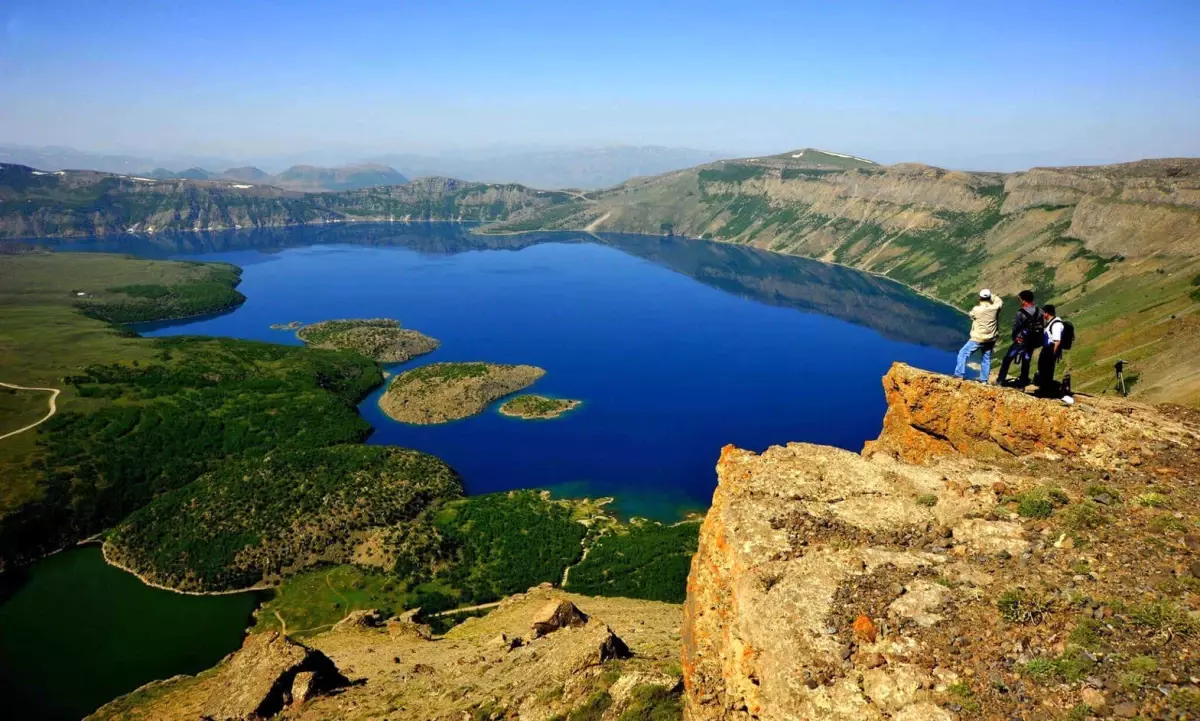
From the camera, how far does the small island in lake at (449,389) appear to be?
93.5 meters

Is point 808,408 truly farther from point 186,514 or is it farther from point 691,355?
point 186,514

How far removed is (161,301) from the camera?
517 ft

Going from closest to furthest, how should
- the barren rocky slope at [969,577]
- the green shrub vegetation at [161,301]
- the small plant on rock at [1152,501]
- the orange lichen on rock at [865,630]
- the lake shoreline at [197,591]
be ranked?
1. the barren rocky slope at [969,577]
2. the orange lichen on rock at [865,630]
3. the small plant on rock at [1152,501]
4. the lake shoreline at [197,591]
5. the green shrub vegetation at [161,301]

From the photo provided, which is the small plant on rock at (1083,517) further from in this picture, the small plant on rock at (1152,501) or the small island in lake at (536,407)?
the small island in lake at (536,407)

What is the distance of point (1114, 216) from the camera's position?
5502 inches

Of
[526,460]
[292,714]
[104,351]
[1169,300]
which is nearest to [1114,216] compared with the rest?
[1169,300]

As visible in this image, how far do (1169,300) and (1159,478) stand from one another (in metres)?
100.0

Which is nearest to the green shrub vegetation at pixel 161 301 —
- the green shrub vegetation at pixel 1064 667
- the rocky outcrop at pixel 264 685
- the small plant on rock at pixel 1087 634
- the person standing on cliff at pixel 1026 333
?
the rocky outcrop at pixel 264 685

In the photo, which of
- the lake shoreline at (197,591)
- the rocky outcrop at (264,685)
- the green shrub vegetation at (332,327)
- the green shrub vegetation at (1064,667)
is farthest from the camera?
the green shrub vegetation at (332,327)

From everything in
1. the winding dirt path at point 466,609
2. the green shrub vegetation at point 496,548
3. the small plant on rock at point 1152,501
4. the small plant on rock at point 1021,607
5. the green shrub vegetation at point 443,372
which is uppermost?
the small plant on rock at point 1152,501

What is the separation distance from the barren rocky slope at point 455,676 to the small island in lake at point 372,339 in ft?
292

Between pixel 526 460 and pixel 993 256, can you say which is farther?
pixel 993 256

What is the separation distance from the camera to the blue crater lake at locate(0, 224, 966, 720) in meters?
45.6

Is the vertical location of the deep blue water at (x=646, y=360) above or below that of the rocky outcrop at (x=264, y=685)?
below
